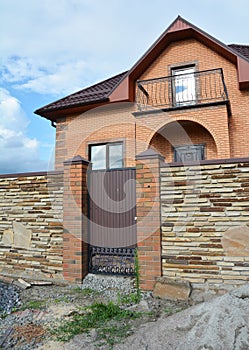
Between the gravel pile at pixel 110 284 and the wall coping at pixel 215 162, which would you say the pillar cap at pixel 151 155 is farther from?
the gravel pile at pixel 110 284

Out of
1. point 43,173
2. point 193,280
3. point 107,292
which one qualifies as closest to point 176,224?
point 193,280

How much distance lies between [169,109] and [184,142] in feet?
3.86

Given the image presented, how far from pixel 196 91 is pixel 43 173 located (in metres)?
5.24

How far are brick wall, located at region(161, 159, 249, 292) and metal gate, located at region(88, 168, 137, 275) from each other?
24.0 inches

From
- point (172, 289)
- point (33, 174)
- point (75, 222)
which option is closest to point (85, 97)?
point (33, 174)

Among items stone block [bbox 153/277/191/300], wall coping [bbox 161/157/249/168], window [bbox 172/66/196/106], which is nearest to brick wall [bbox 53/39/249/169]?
window [bbox 172/66/196/106]

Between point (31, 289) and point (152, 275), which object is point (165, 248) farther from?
point (31, 289)

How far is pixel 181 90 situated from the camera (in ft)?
25.7

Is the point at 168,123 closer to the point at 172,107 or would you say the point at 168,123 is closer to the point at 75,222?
the point at 172,107

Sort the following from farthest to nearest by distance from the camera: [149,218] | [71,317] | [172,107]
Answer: [172,107], [149,218], [71,317]

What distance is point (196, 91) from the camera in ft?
25.0

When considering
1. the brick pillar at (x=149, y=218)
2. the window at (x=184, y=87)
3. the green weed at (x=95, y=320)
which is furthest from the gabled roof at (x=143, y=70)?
the green weed at (x=95, y=320)

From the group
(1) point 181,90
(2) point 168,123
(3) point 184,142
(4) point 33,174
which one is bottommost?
(4) point 33,174

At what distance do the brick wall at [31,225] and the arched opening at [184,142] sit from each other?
397 centimetres
